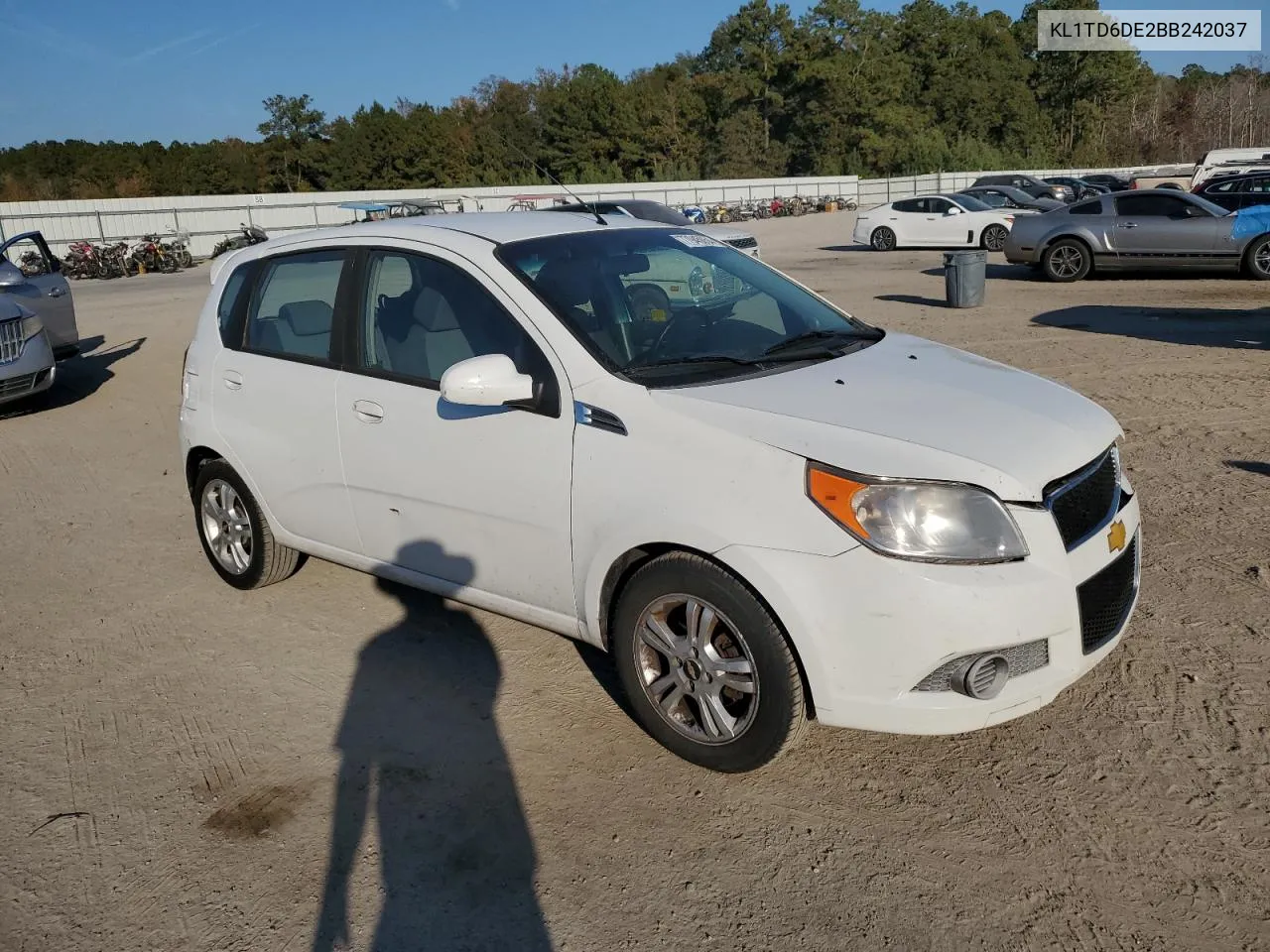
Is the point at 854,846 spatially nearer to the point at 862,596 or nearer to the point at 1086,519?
the point at 862,596

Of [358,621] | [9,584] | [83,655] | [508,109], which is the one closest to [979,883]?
[358,621]

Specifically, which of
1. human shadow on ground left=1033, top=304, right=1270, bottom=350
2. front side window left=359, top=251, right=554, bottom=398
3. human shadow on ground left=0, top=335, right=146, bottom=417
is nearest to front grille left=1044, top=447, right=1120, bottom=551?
front side window left=359, top=251, right=554, bottom=398

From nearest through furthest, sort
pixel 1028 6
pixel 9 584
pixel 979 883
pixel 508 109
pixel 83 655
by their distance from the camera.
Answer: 1. pixel 979 883
2. pixel 83 655
3. pixel 9 584
4. pixel 508 109
5. pixel 1028 6

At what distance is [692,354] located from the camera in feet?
11.9

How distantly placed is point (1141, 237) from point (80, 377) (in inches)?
632

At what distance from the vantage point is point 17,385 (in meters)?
10.0

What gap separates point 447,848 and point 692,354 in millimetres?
1843

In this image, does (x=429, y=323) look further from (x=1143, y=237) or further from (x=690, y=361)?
(x=1143, y=237)

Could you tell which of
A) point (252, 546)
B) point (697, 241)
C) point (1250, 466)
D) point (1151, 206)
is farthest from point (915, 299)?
point (252, 546)

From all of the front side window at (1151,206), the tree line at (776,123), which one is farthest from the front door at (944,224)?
the tree line at (776,123)

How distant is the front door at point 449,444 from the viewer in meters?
3.51

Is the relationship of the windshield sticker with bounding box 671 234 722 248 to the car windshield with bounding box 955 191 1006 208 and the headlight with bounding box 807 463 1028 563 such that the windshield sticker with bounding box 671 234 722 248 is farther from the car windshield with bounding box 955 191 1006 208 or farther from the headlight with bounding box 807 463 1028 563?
the car windshield with bounding box 955 191 1006 208

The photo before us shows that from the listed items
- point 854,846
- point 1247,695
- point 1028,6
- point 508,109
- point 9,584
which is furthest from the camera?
point 1028,6

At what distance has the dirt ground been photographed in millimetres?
2717
